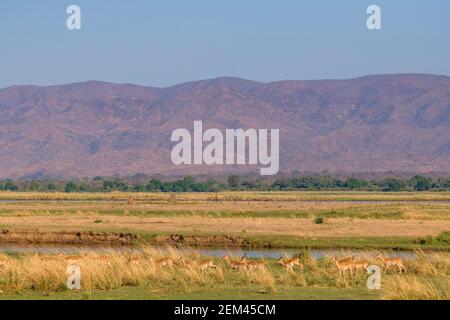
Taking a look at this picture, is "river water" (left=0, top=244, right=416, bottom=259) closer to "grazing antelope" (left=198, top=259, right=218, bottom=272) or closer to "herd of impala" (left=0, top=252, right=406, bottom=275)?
"herd of impala" (left=0, top=252, right=406, bottom=275)

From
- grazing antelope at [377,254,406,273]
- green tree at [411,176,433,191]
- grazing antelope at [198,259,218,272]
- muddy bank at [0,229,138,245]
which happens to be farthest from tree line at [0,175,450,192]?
grazing antelope at [198,259,218,272]

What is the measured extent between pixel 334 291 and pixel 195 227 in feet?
84.0

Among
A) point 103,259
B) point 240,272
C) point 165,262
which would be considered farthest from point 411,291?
point 103,259

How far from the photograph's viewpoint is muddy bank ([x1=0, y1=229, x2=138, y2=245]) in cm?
4119

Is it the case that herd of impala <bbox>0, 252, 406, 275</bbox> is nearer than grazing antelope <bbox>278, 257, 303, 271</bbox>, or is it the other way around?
herd of impala <bbox>0, 252, 406, 275</bbox>

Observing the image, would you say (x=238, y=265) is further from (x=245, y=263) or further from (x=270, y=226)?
(x=270, y=226)

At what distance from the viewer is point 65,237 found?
42.6 metres

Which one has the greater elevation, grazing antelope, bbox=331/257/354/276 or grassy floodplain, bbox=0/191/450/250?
grazing antelope, bbox=331/257/354/276

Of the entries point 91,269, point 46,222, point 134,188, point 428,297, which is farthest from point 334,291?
point 134,188

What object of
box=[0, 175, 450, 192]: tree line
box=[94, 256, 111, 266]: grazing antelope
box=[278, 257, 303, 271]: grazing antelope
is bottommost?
box=[0, 175, 450, 192]: tree line

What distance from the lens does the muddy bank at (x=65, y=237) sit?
135ft

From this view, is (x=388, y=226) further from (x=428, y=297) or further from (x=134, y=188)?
(x=134, y=188)

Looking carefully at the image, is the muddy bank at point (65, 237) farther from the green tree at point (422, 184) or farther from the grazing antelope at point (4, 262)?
the green tree at point (422, 184)
